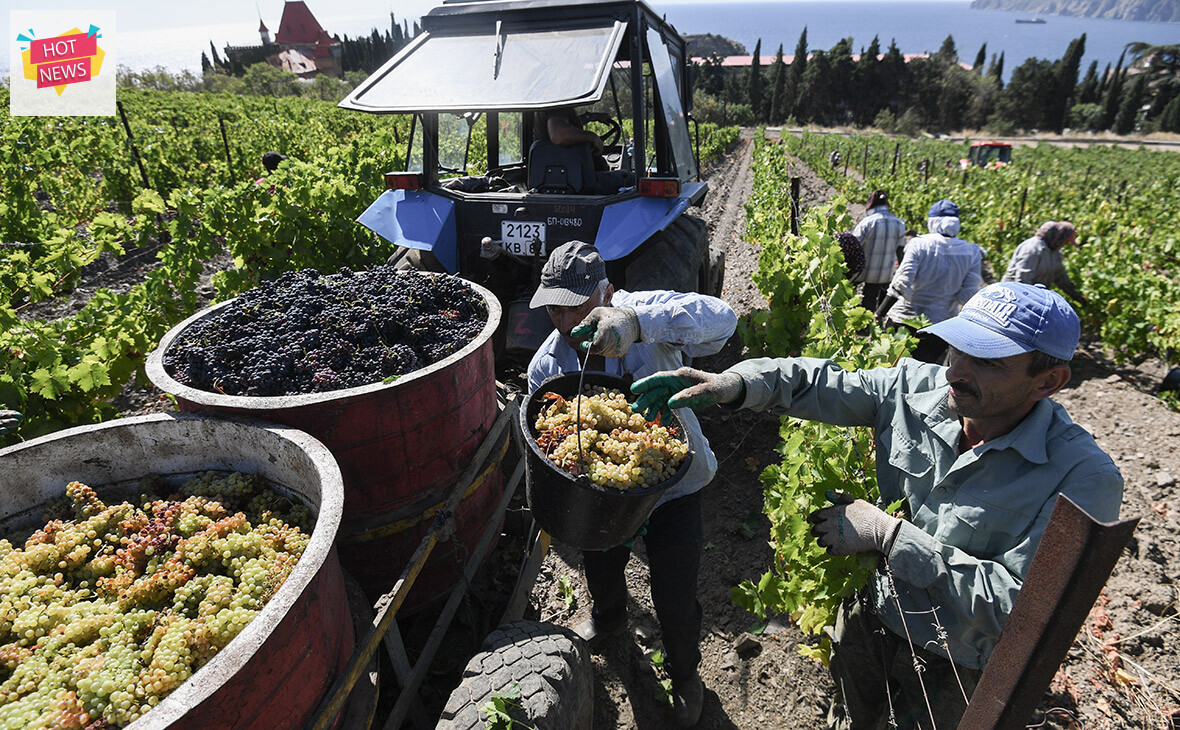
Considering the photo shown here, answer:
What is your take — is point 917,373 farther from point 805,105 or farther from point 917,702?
point 805,105

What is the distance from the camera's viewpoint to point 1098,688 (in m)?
2.99

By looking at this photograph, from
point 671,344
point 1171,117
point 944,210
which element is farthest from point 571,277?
point 1171,117

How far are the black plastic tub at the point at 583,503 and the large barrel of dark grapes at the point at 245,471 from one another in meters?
0.70

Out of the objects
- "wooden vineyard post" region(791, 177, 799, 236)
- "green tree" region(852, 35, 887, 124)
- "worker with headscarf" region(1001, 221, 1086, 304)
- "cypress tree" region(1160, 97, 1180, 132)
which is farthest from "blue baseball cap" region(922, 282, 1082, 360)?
"cypress tree" region(1160, 97, 1180, 132)

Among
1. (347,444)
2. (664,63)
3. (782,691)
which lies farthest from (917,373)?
(664,63)

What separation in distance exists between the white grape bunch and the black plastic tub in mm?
39

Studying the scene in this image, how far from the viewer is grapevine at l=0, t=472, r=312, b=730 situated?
1373mm

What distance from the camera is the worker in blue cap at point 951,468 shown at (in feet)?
5.61

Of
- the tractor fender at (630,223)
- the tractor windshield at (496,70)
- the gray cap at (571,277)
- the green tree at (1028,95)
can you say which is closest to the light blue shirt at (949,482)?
the gray cap at (571,277)

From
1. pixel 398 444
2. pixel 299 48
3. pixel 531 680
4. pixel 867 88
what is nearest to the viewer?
pixel 531 680

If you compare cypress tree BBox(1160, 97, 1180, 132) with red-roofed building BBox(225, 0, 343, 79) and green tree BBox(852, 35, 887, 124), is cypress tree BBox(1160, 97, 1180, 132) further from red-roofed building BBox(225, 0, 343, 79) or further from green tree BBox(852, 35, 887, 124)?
red-roofed building BBox(225, 0, 343, 79)

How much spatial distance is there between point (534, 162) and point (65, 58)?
35.2 ft

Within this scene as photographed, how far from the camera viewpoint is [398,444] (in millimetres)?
2299

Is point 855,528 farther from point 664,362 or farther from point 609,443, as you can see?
point 664,362
